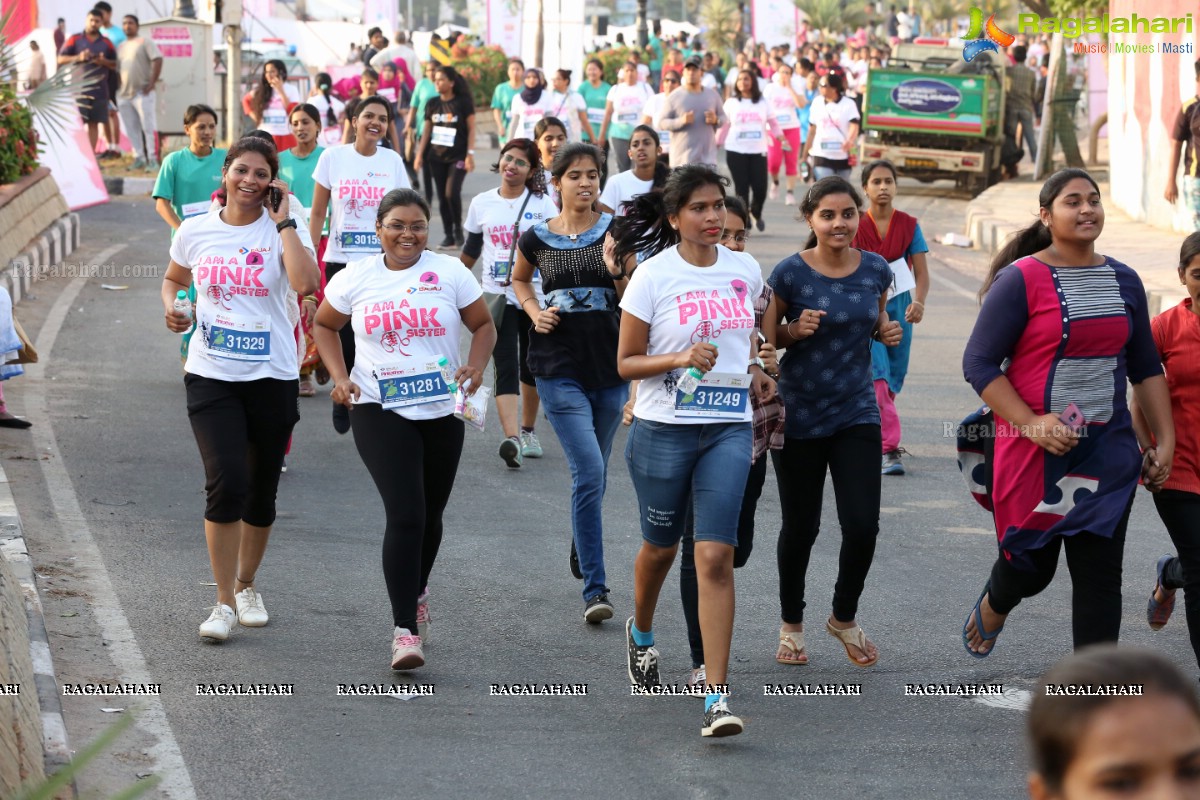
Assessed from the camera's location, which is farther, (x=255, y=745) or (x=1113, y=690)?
(x=255, y=745)

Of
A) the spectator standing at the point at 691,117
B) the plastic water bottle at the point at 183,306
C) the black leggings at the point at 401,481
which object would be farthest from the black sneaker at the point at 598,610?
the spectator standing at the point at 691,117

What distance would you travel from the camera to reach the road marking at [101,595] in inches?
199

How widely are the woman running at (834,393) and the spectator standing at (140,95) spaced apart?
20179mm

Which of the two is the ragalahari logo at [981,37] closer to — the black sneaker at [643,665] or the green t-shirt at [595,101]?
the green t-shirt at [595,101]

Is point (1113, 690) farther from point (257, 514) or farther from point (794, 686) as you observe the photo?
point (257, 514)

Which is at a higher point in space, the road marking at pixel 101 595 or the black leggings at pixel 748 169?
the black leggings at pixel 748 169

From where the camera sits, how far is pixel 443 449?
239 inches

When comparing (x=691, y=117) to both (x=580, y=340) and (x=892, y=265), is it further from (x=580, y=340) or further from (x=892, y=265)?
(x=580, y=340)

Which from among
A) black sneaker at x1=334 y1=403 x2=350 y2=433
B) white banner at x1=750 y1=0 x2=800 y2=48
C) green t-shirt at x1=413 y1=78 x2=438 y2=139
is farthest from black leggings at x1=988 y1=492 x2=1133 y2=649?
white banner at x1=750 y1=0 x2=800 y2=48

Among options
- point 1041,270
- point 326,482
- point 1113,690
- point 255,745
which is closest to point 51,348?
→ point 326,482

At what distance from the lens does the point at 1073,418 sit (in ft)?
16.9

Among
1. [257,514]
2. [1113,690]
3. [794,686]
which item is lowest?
[794,686]

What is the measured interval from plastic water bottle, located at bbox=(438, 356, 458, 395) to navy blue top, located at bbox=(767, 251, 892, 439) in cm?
117

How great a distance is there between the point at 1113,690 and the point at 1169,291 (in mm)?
12720
